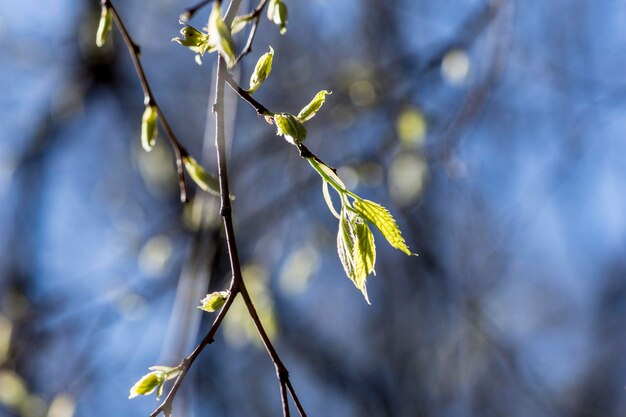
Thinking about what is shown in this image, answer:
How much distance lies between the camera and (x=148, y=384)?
0.55 metres

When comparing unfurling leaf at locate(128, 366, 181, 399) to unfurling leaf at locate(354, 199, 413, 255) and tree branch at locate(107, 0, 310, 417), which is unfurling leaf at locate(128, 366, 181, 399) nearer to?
tree branch at locate(107, 0, 310, 417)

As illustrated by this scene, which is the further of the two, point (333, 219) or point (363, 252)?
point (333, 219)

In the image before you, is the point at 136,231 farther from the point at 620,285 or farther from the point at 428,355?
the point at 620,285

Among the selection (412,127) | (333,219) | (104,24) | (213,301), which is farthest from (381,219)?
(333,219)

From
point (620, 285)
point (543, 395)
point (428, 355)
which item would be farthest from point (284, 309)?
point (620, 285)

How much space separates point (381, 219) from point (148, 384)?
0.22m

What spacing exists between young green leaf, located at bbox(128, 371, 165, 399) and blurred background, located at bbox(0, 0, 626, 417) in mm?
1301

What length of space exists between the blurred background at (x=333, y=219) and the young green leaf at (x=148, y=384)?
1301 millimetres

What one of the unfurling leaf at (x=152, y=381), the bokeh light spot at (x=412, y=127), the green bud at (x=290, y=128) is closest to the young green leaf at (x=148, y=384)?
the unfurling leaf at (x=152, y=381)

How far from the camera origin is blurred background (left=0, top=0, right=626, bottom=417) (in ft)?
7.49

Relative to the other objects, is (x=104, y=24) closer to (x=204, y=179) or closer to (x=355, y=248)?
(x=204, y=179)

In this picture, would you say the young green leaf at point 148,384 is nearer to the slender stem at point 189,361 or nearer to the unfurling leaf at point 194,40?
the slender stem at point 189,361

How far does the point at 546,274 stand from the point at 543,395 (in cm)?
101

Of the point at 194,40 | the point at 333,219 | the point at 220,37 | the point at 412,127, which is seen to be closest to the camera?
the point at 220,37
